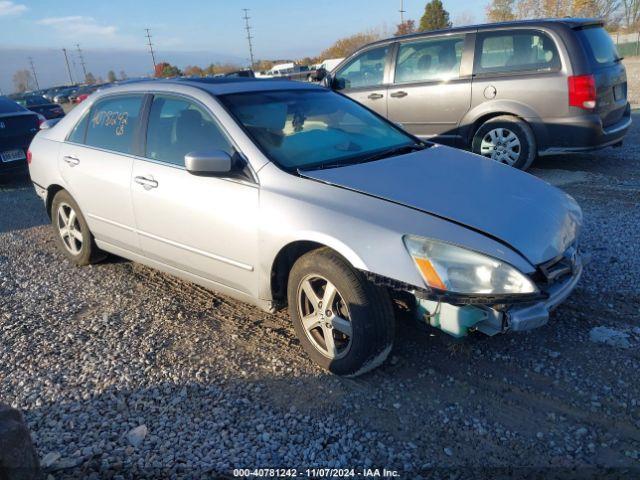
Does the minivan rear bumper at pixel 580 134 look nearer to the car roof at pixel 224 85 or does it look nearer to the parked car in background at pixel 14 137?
the car roof at pixel 224 85

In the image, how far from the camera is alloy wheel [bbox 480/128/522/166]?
6.88 m

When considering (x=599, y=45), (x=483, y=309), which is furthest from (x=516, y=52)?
(x=483, y=309)

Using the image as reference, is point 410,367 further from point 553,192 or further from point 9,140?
point 9,140

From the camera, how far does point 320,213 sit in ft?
9.72

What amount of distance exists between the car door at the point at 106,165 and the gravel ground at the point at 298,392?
62 cm

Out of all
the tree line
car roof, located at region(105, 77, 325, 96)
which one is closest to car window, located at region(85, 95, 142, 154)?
car roof, located at region(105, 77, 325, 96)

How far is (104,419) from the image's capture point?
2822mm

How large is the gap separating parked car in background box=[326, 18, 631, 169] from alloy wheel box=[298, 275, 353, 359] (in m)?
4.77

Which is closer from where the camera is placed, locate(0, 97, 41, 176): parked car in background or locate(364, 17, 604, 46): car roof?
locate(364, 17, 604, 46): car roof

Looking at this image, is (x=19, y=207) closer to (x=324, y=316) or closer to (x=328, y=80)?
(x=328, y=80)

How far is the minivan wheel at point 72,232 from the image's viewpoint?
4750 millimetres

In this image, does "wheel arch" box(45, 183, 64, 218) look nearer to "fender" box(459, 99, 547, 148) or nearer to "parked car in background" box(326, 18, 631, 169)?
"parked car in background" box(326, 18, 631, 169)

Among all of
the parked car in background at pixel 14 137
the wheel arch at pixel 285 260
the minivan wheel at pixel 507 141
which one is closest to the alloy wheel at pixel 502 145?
the minivan wheel at pixel 507 141

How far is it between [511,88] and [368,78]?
2309mm
